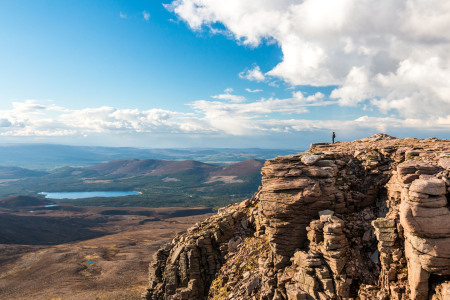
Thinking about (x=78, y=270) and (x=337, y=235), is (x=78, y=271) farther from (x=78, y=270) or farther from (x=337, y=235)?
(x=337, y=235)

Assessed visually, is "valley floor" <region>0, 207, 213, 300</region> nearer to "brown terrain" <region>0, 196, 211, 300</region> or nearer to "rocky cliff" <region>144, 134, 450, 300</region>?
"brown terrain" <region>0, 196, 211, 300</region>

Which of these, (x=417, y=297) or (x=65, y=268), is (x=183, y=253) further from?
(x=65, y=268)

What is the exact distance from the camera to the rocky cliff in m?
22.6

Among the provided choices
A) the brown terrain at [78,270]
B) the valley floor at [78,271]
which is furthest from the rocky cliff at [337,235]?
the brown terrain at [78,270]

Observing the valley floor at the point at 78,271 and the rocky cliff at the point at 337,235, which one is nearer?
the rocky cliff at the point at 337,235

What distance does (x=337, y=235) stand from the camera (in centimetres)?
2736

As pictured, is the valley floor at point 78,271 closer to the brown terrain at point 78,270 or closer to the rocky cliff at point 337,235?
the brown terrain at point 78,270

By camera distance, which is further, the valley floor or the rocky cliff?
the valley floor

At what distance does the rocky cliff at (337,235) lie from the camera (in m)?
22.6

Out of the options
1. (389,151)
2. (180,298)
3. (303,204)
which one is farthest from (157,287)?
(389,151)

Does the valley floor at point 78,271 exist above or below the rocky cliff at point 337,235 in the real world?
below

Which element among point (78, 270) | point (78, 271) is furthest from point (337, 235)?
point (78, 270)

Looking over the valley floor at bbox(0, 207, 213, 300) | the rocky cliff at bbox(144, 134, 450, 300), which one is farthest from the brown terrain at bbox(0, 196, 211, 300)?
the rocky cliff at bbox(144, 134, 450, 300)

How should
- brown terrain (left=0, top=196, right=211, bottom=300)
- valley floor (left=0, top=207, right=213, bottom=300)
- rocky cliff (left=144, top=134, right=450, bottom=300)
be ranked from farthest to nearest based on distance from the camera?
brown terrain (left=0, top=196, right=211, bottom=300), valley floor (left=0, top=207, right=213, bottom=300), rocky cliff (left=144, top=134, right=450, bottom=300)
